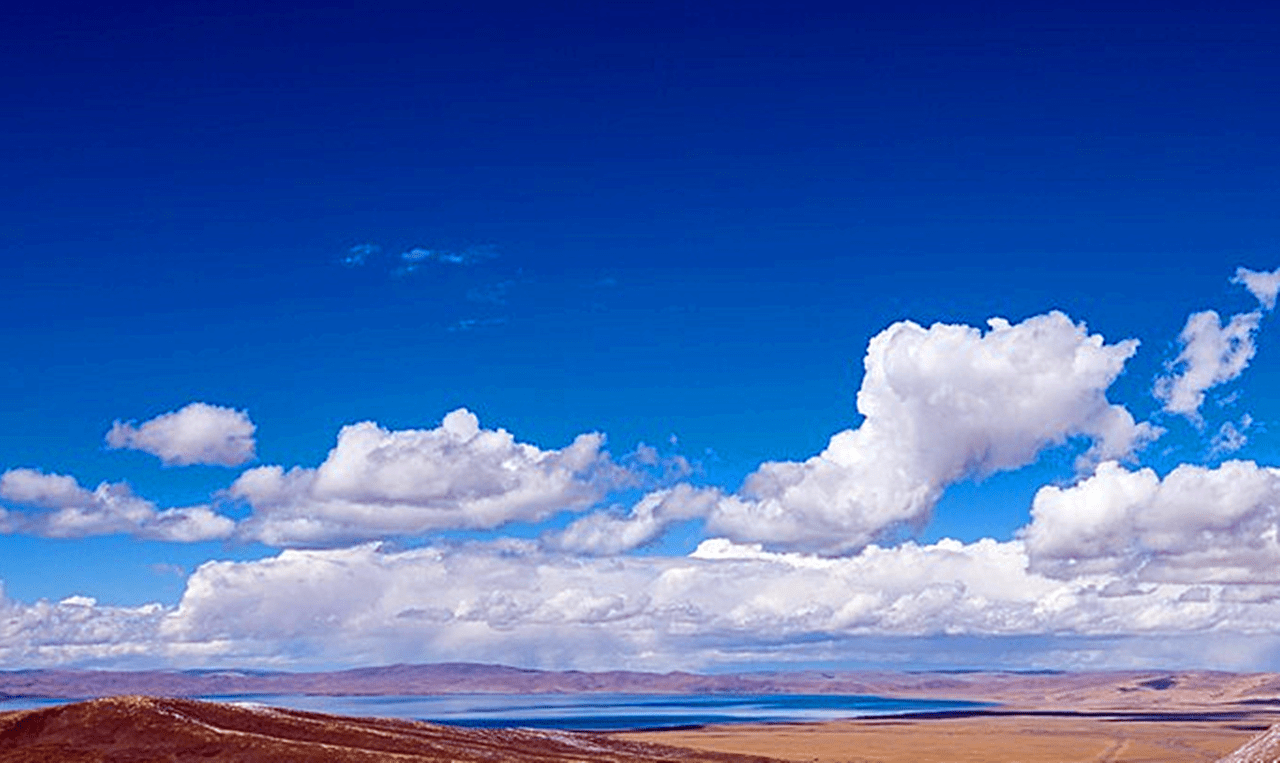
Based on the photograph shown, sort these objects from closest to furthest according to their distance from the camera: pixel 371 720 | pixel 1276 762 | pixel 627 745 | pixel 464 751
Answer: pixel 1276 762, pixel 464 751, pixel 371 720, pixel 627 745

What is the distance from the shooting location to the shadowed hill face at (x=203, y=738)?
96938mm

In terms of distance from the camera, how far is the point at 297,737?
4210 inches

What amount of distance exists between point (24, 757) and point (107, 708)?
12654 mm

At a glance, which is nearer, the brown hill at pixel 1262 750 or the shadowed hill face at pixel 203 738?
the brown hill at pixel 1262 750

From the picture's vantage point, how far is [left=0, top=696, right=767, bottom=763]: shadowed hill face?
96.9 meters

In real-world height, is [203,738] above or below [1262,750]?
above

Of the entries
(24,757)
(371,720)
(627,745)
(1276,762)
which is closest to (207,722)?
(24,757)

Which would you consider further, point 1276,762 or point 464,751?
point 464,751

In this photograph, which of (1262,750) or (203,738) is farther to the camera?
(203,738)

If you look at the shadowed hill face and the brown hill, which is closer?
the brown hill

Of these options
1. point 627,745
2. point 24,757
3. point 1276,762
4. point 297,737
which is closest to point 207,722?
point 297,737

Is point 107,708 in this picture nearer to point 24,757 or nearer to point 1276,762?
point 24,757

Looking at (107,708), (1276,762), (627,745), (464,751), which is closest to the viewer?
(1276,762)

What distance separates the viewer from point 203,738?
100 metres
